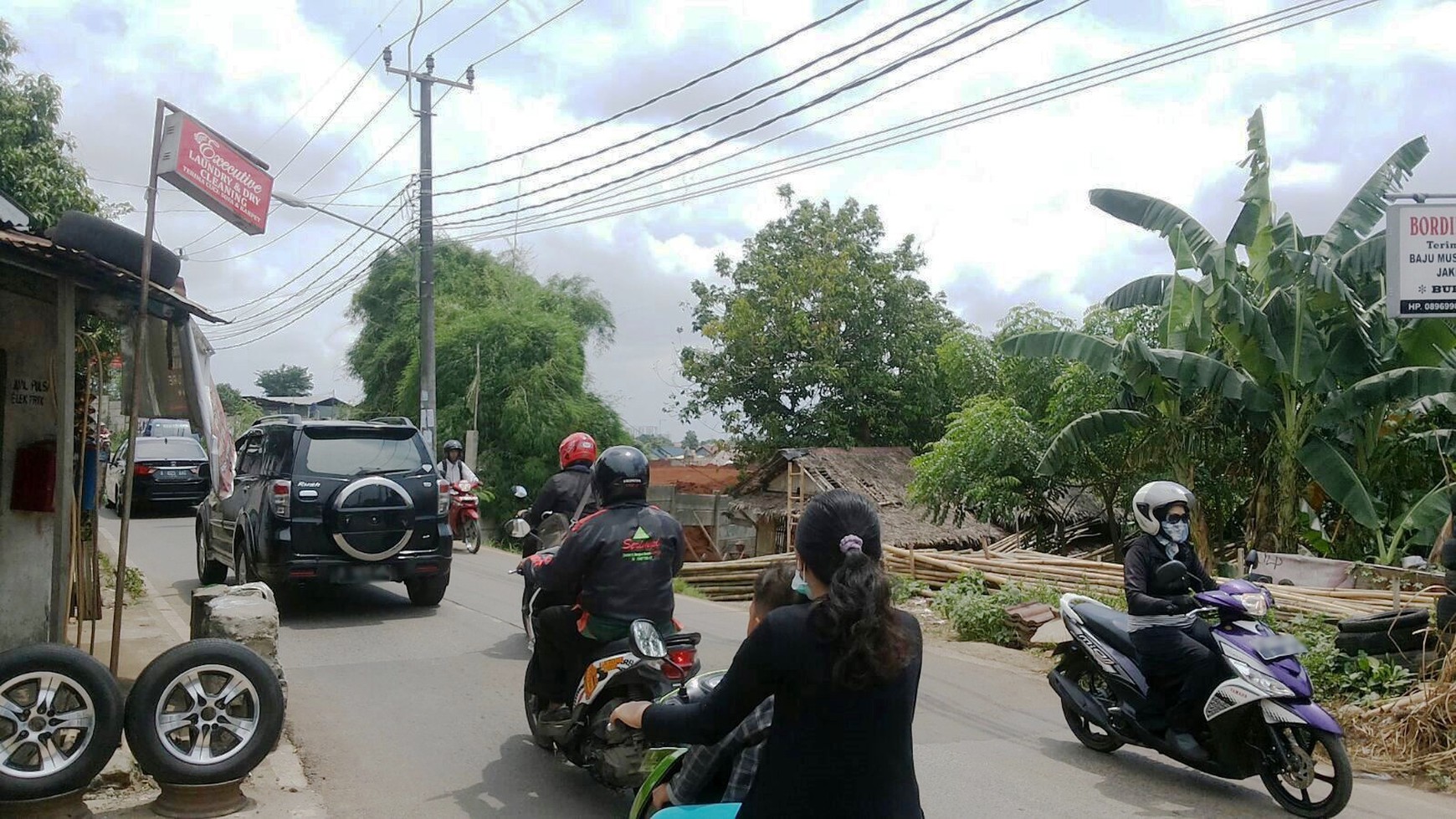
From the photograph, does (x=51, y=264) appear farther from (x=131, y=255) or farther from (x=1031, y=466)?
(x=1031, y=466)

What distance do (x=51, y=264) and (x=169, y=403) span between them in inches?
56.5

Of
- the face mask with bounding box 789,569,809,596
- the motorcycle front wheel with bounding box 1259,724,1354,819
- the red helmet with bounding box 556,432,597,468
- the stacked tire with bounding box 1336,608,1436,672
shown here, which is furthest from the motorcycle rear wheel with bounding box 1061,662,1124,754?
the face mask with bounding box 789,569,809,596

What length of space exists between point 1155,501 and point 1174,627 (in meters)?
0.69

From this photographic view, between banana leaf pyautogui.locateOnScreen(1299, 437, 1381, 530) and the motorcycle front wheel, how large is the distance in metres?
8.45

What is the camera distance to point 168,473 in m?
22.6

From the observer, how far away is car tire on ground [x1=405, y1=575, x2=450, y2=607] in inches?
428

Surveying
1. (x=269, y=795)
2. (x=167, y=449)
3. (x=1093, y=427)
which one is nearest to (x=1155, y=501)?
(x=269, y=795)

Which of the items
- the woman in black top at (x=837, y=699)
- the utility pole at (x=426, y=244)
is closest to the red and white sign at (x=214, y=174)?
the woman in black top at (x=837, y=699)

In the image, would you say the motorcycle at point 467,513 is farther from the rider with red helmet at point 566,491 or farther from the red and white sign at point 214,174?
the red and white sign at point 214,174

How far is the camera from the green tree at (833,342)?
96.7 ft

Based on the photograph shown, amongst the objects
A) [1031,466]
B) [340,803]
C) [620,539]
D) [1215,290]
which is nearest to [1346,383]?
[1215,290]

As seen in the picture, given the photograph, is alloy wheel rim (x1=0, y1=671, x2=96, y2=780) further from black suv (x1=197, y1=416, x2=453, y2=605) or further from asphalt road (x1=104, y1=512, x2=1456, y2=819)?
black suv (x1=197, y1=416, x2=453, y2=605)

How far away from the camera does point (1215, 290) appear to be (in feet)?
44.8

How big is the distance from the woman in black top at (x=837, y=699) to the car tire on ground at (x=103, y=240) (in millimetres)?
4211
